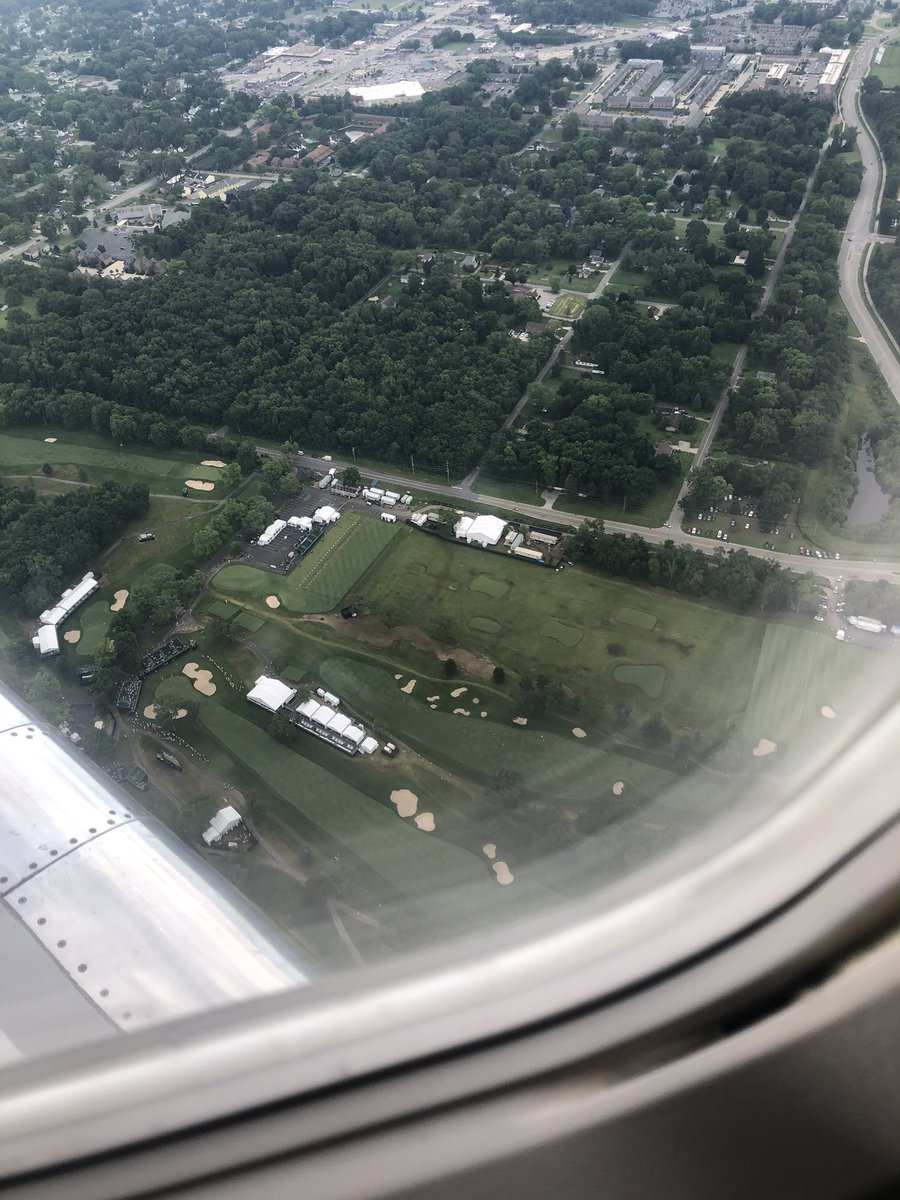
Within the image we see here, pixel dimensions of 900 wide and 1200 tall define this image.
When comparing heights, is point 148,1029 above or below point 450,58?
below

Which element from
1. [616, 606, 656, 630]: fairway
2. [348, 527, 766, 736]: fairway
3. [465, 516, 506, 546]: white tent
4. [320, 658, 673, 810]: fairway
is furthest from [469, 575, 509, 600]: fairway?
[320, 658, 673, 810]: fairway

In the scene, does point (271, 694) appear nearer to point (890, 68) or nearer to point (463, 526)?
point (463, 526)

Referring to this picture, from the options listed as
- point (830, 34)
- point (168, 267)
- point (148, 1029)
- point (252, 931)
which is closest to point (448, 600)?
point (252, 931)

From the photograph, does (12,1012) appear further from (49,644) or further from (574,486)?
(574,486)

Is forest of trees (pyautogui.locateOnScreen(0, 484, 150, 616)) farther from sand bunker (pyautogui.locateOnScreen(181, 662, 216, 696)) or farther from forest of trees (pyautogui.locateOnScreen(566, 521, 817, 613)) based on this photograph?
forest of trees (pyautogui.locateOnScreen(566, 521, 817, 613))

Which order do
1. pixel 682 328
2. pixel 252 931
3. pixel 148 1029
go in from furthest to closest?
pixel 682 328, pixel 252 931, pixel 148 1029

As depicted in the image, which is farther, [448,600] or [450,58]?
[450,58]
